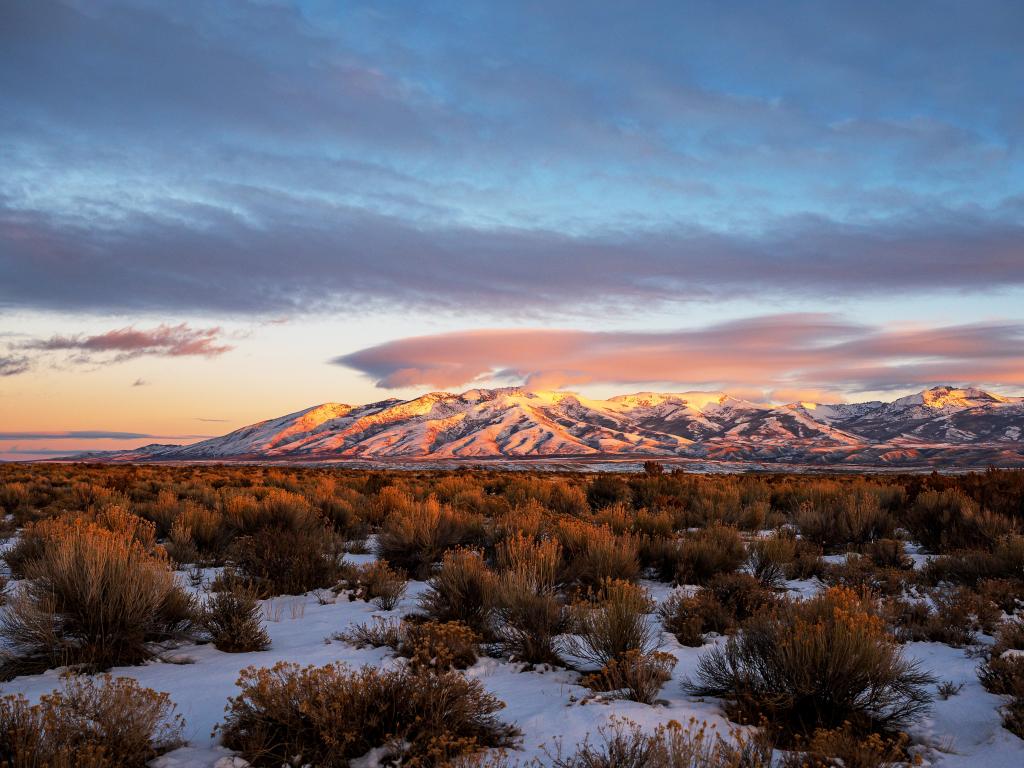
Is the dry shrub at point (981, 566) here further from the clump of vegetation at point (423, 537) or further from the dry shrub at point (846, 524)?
the clump of vegetation at point (423, 537)

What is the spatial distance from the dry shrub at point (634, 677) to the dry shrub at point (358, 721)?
3.63 ft

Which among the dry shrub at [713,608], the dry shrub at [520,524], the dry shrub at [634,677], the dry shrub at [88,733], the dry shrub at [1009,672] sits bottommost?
the dry shrub at [1009,672]

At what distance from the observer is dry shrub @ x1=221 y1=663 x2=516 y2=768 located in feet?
12.8

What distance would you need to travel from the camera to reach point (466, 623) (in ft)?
21.9

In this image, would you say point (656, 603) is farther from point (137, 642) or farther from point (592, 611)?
point (137, 642)

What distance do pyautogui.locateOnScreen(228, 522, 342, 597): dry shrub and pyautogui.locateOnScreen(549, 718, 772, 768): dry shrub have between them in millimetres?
5319

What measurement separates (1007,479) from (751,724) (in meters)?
13.8

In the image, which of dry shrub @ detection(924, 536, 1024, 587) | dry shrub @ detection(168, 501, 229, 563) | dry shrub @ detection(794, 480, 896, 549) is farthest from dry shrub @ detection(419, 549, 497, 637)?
dry shrub @ detection(794, 480, 896, 549)

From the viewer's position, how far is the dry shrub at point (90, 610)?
5.55 m

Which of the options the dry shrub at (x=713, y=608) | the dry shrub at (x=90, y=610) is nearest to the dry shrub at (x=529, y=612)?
the dry shrub at (x=713, y=608)

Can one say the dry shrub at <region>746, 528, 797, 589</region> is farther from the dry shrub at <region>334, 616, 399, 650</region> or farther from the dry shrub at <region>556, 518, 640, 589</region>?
the dry shrub at <region>334, 616, 399, 650</region>

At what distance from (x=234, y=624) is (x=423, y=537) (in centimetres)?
404

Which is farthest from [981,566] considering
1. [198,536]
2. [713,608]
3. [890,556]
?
[198,536]

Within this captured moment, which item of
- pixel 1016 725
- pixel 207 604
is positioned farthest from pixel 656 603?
pixel 207 604
